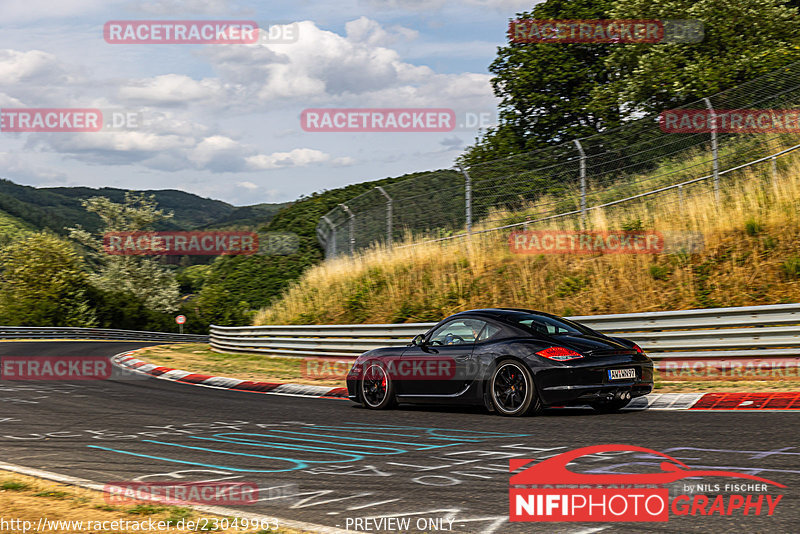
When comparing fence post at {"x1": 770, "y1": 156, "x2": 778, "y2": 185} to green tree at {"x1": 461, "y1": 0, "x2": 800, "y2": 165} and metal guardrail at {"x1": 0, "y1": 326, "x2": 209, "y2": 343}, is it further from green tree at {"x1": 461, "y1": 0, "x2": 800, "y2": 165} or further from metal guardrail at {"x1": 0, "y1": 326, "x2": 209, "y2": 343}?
metal guardrail at {"x1": 0, "y1": 326, "x2": 209, "y2": 343}

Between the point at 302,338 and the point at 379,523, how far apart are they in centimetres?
1539

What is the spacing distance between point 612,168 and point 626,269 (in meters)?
2.66

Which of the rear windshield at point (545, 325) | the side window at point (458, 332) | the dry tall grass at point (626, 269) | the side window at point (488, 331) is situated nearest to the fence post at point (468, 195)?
the dry tall grass at point (626, 269)

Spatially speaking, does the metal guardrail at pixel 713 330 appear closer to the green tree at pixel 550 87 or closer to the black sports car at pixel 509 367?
the black sports car at pixel 509 367

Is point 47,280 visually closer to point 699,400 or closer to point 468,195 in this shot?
point 468,195

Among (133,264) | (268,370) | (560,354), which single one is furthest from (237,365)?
(133,264)

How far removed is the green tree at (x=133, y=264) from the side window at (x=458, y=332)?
63.0 metres

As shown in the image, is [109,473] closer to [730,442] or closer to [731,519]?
[731,519]

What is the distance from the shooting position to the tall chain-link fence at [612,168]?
16141mm

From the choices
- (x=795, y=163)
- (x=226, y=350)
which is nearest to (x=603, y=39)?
(x=795, y=163)

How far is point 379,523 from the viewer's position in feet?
15.8

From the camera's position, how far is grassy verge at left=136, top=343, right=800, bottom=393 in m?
10.7

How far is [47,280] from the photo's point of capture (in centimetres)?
5875

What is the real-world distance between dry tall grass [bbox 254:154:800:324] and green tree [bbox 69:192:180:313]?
5304 cm
